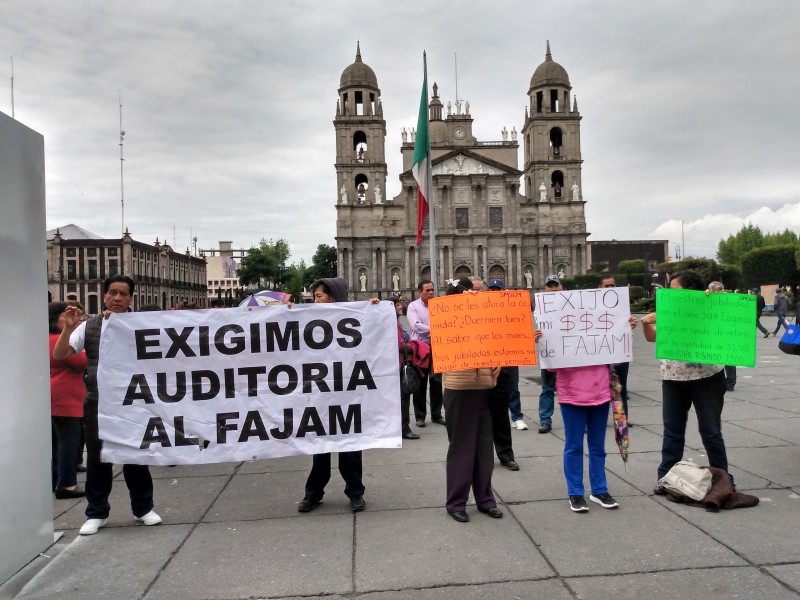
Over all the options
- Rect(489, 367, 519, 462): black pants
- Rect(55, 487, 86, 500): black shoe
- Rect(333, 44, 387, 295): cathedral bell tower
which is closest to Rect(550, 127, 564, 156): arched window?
Rect(333, 44, 387, 295): cathedral bell tower

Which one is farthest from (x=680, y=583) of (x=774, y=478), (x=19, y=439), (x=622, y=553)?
(x=19, y=439)

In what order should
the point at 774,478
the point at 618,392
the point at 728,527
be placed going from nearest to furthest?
the point at 728,527 < the point at 618,392 < the point at 774,478

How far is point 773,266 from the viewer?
44625 millimetres

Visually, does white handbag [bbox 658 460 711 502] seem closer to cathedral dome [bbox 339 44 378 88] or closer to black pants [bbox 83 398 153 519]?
black pants [bbox 83 398 153 519]

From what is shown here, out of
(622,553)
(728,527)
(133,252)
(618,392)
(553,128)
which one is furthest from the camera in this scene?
(133,252)

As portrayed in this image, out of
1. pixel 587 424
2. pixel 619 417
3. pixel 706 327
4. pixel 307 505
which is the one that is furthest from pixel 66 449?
pixel 706 327

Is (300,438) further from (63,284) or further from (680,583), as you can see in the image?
(63,284)

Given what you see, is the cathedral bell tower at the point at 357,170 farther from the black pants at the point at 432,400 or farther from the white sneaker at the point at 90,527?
the white sneaker at the point at 90,527

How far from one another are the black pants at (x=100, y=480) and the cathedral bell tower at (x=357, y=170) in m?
58.4

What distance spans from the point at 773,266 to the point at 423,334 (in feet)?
151

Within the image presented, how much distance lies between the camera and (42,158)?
14.0ft

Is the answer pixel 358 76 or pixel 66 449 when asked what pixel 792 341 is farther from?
pixel 358 76

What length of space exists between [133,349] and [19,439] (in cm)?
117

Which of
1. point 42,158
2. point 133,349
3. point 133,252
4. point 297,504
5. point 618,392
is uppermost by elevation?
point 133,252
